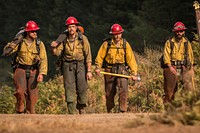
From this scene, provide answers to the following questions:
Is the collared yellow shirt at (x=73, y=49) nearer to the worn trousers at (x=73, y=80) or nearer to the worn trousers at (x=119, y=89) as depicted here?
the worn trousers at (x=73, y=80)

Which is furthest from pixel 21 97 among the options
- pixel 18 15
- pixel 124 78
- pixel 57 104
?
pixel 18 15

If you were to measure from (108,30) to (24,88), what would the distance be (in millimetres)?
25807

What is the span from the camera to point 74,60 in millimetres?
13852

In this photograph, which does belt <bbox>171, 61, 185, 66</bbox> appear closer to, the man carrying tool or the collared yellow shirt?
the man carrying tool

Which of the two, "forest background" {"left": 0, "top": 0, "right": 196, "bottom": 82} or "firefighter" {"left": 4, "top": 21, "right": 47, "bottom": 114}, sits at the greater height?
"forest background" {"left": 0, "top": 0, "right": 196, "bottom": 82}

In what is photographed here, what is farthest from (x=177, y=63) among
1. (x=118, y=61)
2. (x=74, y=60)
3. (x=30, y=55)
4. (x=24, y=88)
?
(x=24, y=88)

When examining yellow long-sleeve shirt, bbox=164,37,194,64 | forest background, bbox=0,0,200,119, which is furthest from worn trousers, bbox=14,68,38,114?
forest background, bbox=0,0,200,119

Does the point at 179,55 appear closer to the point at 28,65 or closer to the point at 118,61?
the point at 118,61

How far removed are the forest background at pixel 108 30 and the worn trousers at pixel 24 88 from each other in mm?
3204

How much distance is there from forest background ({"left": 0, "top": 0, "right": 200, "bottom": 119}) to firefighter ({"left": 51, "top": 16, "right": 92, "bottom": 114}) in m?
2.35

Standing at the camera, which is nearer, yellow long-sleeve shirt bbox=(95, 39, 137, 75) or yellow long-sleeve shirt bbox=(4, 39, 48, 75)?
yellow long-sleeve shirt bbox=(4, 39, 48, 75)

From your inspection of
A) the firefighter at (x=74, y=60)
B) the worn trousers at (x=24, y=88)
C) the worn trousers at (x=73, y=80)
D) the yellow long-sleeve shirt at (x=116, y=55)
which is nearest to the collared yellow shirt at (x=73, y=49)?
the firefighter at (x=74, y=60)

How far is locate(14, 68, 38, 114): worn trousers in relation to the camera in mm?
13773

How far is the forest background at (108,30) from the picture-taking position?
18.1 meters
